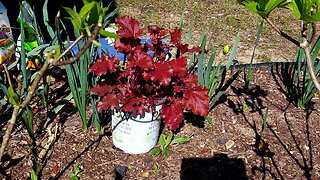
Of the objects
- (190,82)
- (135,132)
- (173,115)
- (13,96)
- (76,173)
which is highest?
(13,96)

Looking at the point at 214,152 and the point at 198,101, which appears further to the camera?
the point at 214,152

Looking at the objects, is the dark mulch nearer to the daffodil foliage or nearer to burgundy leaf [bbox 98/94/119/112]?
burgundy leaf [bbox 98/94/119/112]

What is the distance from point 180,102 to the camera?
1.90m

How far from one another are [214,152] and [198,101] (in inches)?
21.0

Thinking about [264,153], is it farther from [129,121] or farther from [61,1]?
[61,1]

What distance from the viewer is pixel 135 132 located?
2080 mm

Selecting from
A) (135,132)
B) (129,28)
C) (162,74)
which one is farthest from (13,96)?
(135,132)

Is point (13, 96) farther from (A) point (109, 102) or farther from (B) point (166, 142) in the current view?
(B) point (166, 142)

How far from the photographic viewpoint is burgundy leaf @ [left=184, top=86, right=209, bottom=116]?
183 cm

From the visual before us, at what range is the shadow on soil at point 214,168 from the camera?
2.12 metres

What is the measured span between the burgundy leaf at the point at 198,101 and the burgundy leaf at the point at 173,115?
50 mm

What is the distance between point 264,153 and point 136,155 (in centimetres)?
68

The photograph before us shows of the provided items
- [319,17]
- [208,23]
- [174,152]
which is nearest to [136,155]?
[174,152]

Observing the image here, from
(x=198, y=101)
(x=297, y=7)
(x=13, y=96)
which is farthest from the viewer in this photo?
(x=198, y=101)
